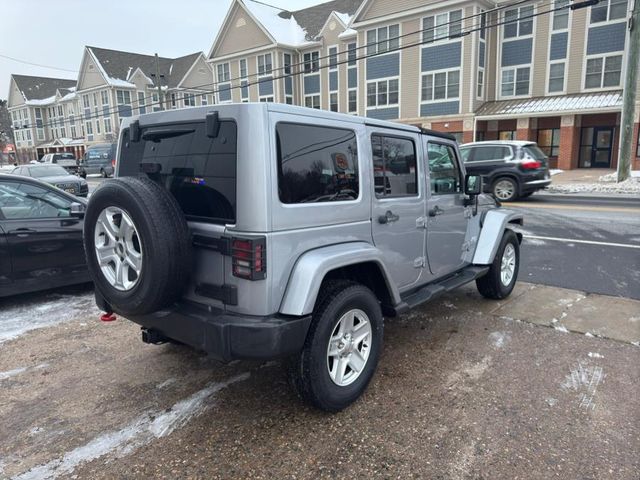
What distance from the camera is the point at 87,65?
53688mm

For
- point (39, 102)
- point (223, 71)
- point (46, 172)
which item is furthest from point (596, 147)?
point (39, 102)

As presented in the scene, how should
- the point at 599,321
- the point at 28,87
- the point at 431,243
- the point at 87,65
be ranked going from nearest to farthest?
the point at 431,243 → the point at 599,321 → the point at 87,65 → the point at 28,87

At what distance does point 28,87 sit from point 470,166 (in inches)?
2850

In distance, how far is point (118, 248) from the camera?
300cm

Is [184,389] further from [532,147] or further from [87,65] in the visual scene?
[87,65]

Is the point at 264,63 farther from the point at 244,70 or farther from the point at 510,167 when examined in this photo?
the point at 510,167

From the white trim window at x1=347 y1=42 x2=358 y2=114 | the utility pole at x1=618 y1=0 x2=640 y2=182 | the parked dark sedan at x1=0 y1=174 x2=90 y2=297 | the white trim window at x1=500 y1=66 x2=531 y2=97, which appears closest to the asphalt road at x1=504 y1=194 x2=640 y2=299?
the utility pole at x1=618 y1=0 x2=640 y2=182

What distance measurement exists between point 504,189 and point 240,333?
533 inches

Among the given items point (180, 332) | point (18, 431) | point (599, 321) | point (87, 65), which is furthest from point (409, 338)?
point (87, 65)

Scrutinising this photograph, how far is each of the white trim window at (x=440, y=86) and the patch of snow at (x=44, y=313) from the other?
85.0 ft

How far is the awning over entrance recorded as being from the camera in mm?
23359

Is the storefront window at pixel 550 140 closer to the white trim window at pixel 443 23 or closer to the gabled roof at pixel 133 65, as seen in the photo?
the white trim window at pixel 443 23

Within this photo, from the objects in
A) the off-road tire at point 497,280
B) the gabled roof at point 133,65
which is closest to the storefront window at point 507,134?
the off-road tire at point 497,280

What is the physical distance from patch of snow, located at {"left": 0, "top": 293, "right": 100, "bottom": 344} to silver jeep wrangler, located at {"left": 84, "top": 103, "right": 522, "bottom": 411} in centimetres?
182
